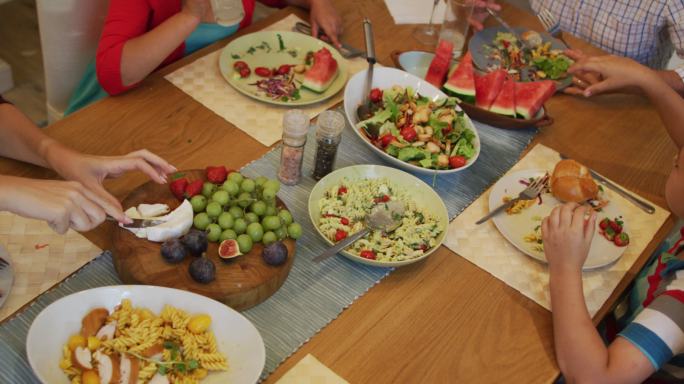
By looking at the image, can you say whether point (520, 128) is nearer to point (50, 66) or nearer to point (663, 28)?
point (663, 28)

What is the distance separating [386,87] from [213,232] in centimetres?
84

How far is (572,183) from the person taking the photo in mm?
1679

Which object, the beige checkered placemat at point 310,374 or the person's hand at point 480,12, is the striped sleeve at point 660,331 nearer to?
the beige checkered placemat at point 310,374

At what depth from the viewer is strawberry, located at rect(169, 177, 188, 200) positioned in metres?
1.38

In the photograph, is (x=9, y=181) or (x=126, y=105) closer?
(x=9, y=181)

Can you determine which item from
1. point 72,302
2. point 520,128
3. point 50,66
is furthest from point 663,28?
point 72,302

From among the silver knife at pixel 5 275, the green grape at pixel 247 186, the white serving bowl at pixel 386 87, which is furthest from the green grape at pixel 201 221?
the white serving bowl at pixel 386 87

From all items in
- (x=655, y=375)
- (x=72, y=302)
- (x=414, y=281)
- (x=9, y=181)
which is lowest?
(x=655, y=375)

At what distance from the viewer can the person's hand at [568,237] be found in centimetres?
142

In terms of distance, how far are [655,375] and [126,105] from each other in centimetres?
146

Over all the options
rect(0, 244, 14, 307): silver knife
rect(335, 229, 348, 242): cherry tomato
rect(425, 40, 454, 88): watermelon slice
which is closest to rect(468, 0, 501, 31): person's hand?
rect(425, 40, 454, 88): watermelon slice

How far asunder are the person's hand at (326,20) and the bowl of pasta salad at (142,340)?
1156 millimetres

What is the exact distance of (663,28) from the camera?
8.43 ft

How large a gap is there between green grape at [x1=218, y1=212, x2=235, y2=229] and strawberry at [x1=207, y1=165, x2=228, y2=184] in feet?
0.41
